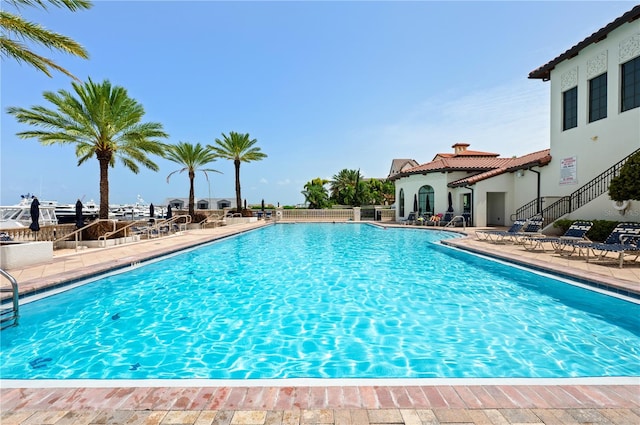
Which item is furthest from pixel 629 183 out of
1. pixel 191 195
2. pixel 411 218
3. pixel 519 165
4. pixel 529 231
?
pixel 191 195

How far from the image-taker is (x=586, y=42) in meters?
14.6

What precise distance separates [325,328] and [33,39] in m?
10.5

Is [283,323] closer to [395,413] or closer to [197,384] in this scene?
[197,384]

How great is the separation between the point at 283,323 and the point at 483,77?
1683cm

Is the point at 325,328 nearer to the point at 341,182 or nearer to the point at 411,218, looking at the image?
the point at 411,218

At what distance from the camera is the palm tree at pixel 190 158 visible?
26.8 metres

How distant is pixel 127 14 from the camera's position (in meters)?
11.4

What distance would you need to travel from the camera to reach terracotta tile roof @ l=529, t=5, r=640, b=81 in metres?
12.4

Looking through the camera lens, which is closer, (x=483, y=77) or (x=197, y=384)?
(x=197, y=384)

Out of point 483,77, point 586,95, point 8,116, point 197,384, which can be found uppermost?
point 483,77

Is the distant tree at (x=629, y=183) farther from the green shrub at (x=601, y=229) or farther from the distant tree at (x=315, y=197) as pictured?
the distant tree at (x=315, y=197)

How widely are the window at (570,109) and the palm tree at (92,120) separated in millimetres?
22333

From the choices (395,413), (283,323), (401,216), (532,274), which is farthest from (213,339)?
(401,216)

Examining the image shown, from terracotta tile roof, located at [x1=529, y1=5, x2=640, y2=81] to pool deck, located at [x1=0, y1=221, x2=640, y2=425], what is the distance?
16286mm
